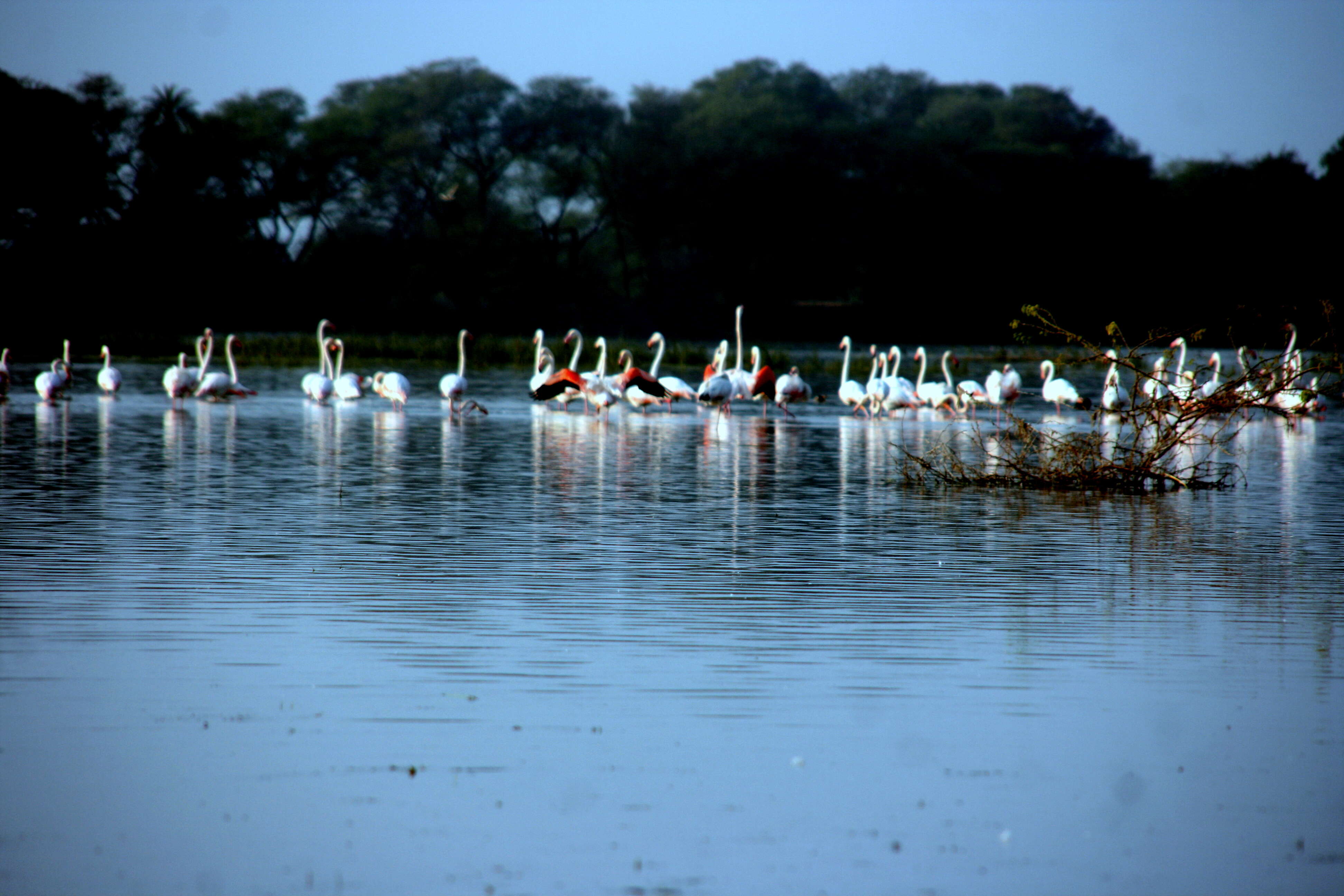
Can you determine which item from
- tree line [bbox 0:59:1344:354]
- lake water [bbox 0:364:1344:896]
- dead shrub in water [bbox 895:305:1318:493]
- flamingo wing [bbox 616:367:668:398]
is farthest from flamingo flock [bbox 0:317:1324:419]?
tree line [bbox 0:59:1344:354]

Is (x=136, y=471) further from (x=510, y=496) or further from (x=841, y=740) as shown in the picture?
(x=841, y=740)

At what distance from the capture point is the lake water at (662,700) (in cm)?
364

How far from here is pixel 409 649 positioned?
5.71m

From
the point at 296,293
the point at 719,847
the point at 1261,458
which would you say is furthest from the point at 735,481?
the point at 296,293

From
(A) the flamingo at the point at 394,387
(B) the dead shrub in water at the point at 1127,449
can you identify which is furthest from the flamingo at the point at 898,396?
(B) the dead shrub in water at the point at 1127,449

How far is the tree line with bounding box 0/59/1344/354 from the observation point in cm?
6125

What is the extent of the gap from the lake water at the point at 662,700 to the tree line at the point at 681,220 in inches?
2059

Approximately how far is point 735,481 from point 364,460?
3948 mm

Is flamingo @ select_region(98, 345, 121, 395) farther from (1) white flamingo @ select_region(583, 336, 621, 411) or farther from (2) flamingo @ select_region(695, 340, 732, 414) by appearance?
(2) flamingo @ select_region(695, 340, 732, 414)

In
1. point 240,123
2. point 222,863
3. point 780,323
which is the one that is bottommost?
point 222,863

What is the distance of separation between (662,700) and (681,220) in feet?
193

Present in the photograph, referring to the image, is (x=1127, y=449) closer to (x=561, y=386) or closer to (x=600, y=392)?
(x=600, y=392)

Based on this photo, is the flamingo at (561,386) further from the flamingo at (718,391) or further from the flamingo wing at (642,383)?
the flamingo at (718,391)

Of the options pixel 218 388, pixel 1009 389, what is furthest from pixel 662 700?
pixel 218 388
